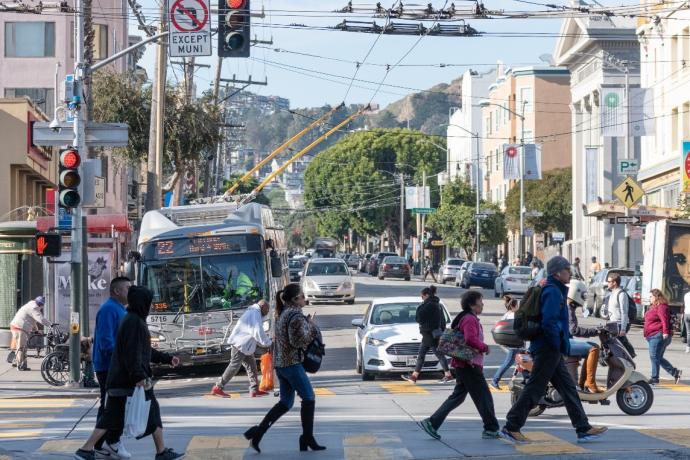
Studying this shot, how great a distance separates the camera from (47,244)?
23156 millimetres

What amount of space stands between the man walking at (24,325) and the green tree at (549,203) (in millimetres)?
56624

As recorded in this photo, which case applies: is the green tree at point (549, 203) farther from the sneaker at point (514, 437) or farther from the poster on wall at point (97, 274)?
the sneaker at point (514, 437)

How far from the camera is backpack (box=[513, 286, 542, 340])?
13.4m

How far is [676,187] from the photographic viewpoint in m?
57.6

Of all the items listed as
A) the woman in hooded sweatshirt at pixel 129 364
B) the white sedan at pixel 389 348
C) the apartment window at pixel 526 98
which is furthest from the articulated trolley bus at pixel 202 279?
the apartment window at pixel 526 98

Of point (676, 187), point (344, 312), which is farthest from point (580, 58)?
point (344, 312)

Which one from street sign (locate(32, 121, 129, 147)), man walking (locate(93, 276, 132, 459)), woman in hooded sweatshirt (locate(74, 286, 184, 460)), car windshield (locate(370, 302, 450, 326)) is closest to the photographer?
woman in hooded sweatshirt (locate(74, 286, 184, 460))

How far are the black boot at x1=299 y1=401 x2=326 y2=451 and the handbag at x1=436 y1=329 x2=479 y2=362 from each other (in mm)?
1599

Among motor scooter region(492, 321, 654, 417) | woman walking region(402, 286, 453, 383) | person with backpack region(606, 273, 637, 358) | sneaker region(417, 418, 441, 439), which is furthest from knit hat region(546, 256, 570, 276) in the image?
person with backpack region(606, 273, 637, 358)

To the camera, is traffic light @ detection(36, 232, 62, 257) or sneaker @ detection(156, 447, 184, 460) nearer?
sneaker @ detection(156, 447, 184, 460)

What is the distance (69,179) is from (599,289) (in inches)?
998

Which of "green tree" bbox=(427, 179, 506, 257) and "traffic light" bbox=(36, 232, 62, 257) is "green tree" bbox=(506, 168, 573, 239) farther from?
"traffic light" bbox=(36, 232, 62, 257)

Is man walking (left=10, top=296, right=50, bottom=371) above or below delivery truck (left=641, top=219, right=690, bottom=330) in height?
below

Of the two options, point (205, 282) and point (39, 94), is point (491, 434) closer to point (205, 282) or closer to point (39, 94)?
point (205, 282)
